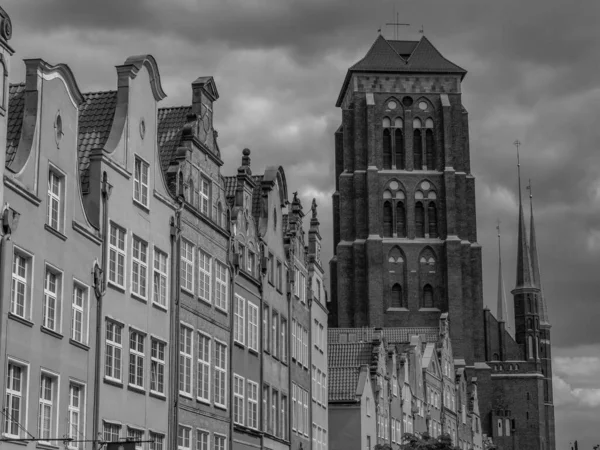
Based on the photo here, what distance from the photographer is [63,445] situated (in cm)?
3228

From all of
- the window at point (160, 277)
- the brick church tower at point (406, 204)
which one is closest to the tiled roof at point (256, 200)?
the window at point (160, 277)

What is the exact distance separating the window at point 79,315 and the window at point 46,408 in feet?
5.09

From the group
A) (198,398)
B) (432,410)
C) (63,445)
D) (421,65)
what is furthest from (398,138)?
(63,445)

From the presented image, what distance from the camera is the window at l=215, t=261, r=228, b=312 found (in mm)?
44353

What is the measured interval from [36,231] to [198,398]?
12174mm

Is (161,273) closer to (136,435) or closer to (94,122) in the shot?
(94,122)

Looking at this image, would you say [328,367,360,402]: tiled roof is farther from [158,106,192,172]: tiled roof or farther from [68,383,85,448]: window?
[68,383,85,448]: window

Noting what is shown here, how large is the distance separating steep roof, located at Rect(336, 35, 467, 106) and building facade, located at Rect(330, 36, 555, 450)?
11 cm

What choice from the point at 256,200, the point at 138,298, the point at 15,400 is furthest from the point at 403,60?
the point at 15,400

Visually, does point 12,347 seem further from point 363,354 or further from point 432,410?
point 432,410

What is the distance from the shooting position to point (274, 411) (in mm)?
51031

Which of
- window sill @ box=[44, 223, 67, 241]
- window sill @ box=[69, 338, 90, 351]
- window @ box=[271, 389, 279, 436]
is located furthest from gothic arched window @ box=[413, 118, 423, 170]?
window sill @ box=[44, 223, 67, 241]

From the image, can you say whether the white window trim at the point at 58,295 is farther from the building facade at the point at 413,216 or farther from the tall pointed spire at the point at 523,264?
the tall pointed spire at the point at 523,264

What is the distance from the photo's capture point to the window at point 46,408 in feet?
102
